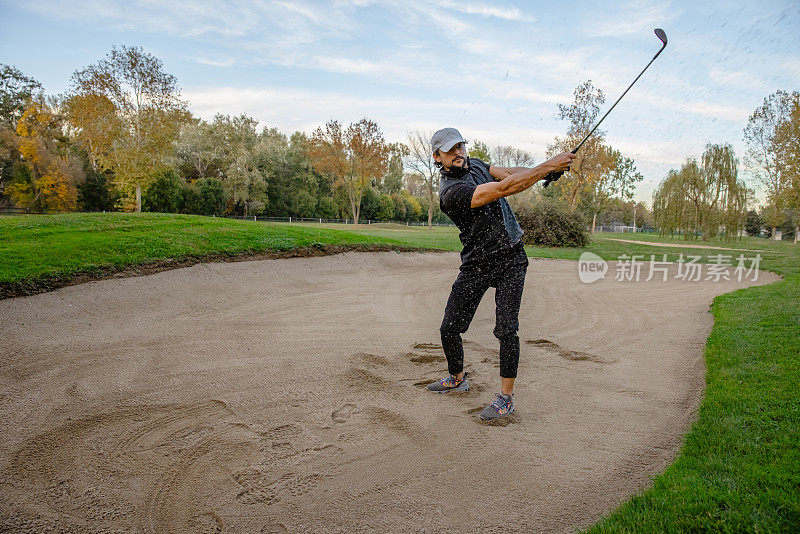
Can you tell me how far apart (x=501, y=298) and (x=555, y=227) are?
73.6ft

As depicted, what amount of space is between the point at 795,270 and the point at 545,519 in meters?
17.5

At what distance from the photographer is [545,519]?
8.21ft

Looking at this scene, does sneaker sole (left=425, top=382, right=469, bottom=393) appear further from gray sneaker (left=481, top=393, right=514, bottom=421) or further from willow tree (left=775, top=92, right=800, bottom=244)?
willow tree (left=775, top=92, right=800, bottom=244)

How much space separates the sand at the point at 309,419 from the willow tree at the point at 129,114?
22.6 m

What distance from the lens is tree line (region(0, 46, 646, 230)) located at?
85.7ft

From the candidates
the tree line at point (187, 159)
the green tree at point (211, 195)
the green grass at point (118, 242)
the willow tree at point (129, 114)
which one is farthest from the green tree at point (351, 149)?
the green grass at point (118, 242)

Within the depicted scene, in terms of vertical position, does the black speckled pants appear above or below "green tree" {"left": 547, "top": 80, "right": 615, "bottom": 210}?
below

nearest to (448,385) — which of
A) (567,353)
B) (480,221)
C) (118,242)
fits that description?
(480,221)

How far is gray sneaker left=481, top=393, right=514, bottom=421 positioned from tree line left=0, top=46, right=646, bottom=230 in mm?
27604

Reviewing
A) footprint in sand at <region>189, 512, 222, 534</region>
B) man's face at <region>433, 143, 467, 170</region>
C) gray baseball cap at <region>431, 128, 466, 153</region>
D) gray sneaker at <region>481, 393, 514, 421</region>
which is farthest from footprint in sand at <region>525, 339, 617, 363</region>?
footprint in sand at <region>189, 512, 222, 534</region>

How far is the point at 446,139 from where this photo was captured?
377 centimetres

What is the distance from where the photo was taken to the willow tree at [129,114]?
2534 cm

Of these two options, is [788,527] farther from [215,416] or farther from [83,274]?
[83,274]

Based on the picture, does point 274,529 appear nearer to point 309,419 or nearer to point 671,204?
point 309,419
